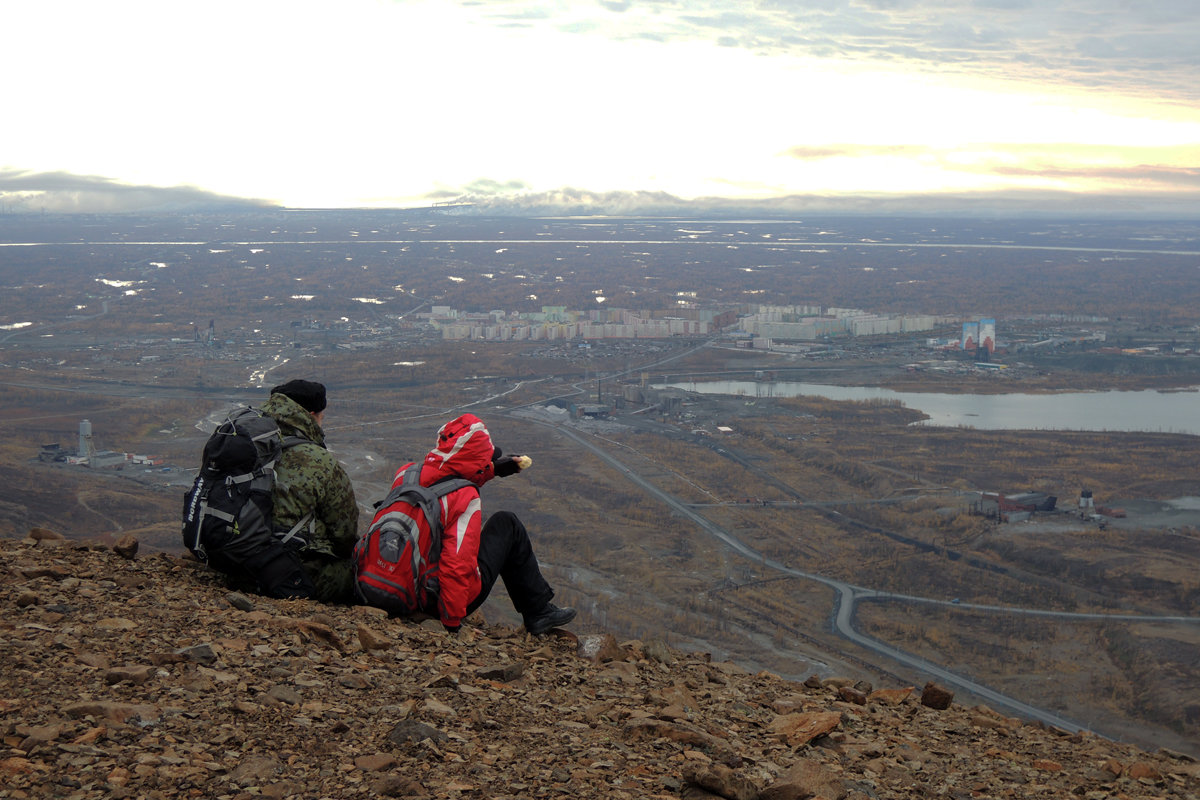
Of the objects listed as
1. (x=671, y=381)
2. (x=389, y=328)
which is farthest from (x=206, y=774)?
(x=389, y=328)

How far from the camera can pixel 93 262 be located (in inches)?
4631

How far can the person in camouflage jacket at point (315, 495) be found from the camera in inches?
181

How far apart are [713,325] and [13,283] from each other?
6926 centimetres

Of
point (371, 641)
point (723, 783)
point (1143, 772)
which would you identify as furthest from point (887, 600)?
point (723, 783)

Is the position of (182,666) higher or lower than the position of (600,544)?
higher

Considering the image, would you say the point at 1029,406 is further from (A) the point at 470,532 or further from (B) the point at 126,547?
(B) the point at 126,547

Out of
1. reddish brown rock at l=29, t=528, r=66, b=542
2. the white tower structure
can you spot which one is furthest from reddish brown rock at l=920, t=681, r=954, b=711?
the white tower structure

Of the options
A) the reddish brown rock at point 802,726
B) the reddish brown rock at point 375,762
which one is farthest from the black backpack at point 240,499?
the reddish brown rock at point 802,726

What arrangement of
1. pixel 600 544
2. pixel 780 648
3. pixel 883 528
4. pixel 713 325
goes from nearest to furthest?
pixel 780 648, pixel 600 544, pixel 883 528, pixel 713 325

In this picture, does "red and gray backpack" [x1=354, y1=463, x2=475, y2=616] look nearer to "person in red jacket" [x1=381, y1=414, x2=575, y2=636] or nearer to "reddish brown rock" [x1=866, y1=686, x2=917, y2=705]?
"person in red jacket" [x1=381, y1=414, x2=575, y2=636]

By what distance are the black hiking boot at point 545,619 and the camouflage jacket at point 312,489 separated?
38.6 inches

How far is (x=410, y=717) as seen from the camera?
3.35 metres

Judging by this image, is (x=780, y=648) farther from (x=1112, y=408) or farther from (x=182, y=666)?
(x=1112, y=408)

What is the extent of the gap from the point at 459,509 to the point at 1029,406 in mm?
65146
